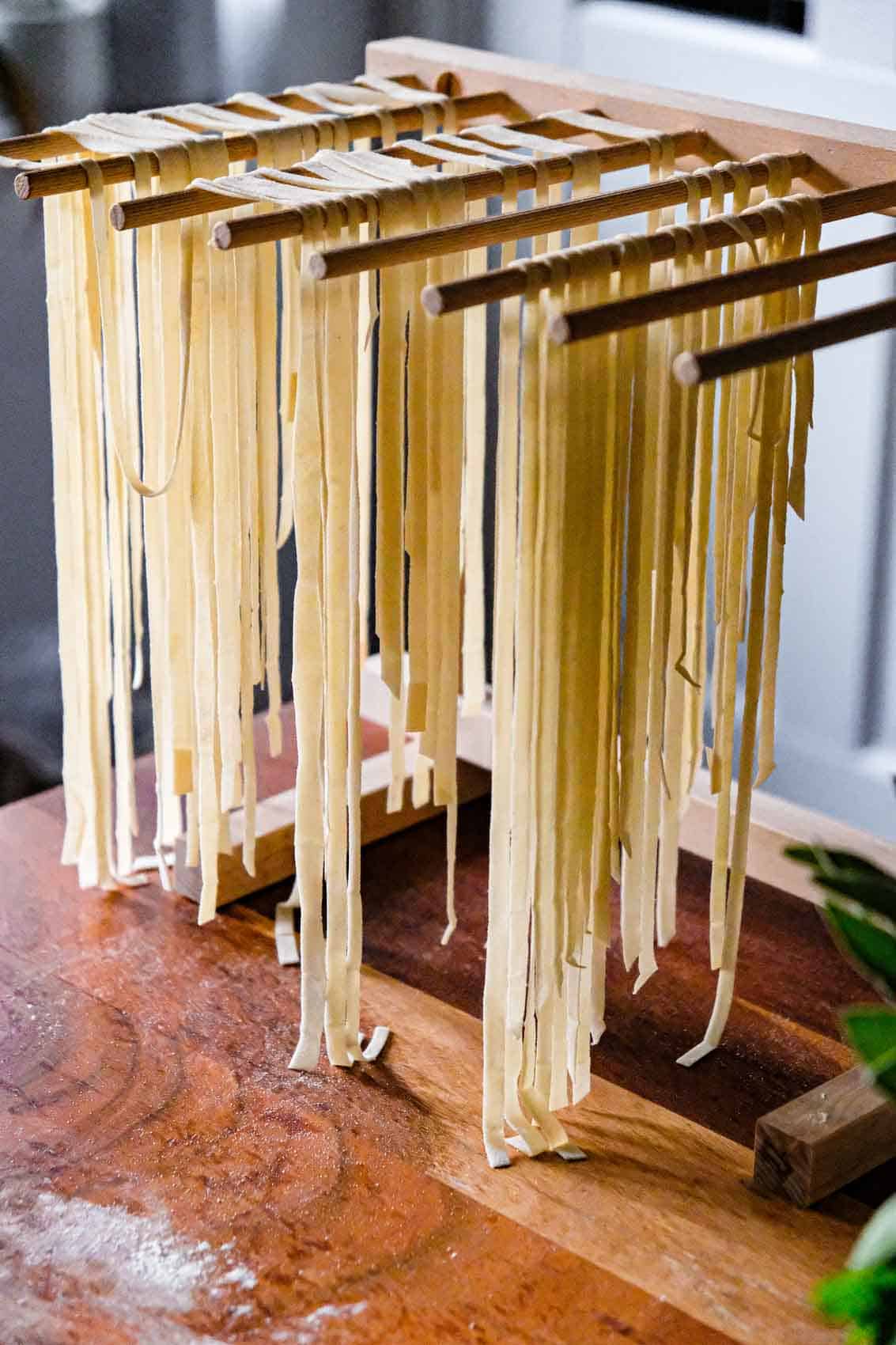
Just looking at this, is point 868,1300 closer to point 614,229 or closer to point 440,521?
point 440,521

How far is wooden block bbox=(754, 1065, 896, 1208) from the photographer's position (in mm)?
1018

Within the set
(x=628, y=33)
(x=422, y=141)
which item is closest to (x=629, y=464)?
(x=422, y=141)

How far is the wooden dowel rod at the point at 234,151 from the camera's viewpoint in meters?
1.04

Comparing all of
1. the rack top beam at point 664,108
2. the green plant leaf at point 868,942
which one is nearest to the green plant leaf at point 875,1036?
the green plant leaf at point 868,942

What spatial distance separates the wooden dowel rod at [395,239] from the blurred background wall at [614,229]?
479 millimetres

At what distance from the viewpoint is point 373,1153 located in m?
1.05

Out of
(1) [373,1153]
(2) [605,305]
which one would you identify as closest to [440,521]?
(2) [605,305]

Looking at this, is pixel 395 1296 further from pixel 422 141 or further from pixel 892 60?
pixel 892 60

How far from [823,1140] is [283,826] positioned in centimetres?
53

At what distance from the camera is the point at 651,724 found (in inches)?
39.4

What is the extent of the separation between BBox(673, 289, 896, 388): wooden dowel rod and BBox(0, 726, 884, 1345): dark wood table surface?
0.49 metres

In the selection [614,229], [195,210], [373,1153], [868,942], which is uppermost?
[195,210]

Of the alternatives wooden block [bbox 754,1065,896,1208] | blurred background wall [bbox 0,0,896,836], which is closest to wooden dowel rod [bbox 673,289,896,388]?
wooden block [bbox 754,1065,896,1208]

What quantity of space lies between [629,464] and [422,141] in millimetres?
292
